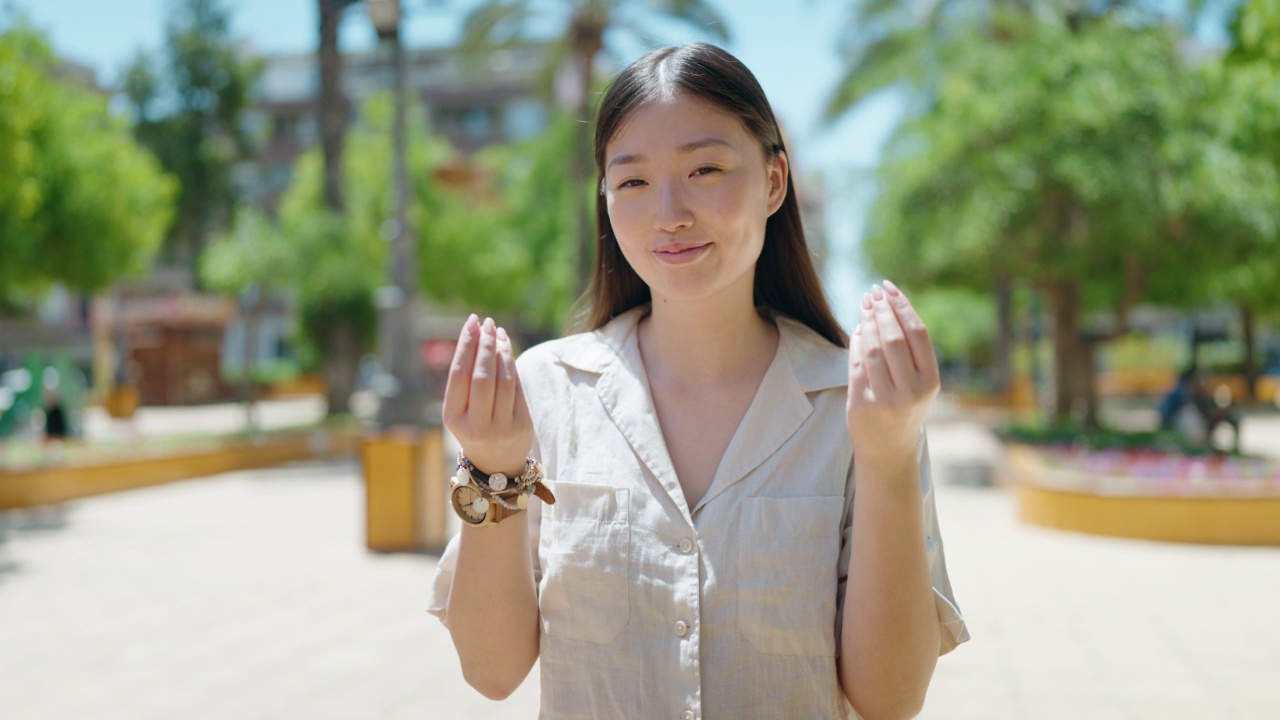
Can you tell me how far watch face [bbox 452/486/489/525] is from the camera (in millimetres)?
1538

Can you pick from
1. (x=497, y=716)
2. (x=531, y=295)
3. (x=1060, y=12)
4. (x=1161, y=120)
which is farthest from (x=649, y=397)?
(x=531, y=295)

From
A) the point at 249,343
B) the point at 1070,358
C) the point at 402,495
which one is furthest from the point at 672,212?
the point at 249,343

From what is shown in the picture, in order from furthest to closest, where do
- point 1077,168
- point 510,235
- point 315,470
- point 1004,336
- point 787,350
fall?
point 510,235, point 1004,336, point 315,470, point 1077,168, point 787,350

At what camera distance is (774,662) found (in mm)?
1526

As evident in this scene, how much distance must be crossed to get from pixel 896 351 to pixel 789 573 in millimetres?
378

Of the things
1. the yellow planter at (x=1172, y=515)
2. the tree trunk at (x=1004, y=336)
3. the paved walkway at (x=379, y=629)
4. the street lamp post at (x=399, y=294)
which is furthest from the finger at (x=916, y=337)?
the tree trunk at (x=1004, y=336)

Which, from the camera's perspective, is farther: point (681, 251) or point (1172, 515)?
point (1172, 515)

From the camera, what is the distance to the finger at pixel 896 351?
4.53ft

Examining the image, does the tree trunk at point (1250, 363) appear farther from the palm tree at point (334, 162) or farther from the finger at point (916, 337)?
the finger at point (916, 337)

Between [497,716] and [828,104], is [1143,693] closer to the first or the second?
[497,716]

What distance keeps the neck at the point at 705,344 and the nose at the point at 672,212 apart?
0.20m

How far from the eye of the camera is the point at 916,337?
1.38 meters

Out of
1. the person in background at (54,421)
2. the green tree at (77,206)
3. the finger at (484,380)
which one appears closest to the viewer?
the finger at (484,380)

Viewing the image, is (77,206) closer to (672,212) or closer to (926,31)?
(926,31)
